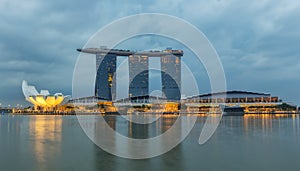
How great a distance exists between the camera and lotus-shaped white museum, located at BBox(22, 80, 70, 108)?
5016 cm

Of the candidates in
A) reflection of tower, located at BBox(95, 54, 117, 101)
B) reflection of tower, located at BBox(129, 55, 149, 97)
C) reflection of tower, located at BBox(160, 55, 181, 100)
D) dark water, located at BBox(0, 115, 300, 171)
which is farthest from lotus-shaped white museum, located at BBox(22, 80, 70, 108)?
dark water, located at BBox(0, 115, 300, 171)

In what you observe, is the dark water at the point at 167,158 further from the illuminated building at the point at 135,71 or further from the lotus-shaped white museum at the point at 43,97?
the lotus-shaped white museum at the point at 43,97

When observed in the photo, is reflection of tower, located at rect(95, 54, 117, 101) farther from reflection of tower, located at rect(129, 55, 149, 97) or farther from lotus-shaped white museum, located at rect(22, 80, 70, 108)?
lotus-shaped white museum, located at rect(22, 80, 70, 108)

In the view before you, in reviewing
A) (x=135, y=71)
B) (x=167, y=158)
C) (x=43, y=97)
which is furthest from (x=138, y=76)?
(x=167, y=158)

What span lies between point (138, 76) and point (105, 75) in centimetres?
849

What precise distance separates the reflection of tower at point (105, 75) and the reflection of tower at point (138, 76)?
18.5ft

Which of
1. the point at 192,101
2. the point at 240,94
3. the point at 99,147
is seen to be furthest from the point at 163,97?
the point at 99,147

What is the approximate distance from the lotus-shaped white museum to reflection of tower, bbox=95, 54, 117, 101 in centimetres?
1132

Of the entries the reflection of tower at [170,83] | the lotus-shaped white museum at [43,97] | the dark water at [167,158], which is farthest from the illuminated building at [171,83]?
the dark water at [167,158]

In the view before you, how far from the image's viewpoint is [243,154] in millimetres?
7125

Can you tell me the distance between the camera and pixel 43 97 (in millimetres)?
50062

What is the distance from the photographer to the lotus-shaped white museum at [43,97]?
50156 mm

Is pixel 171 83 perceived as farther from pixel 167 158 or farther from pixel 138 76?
pixel 167 158

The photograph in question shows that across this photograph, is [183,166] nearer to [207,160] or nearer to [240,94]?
[207,160]
